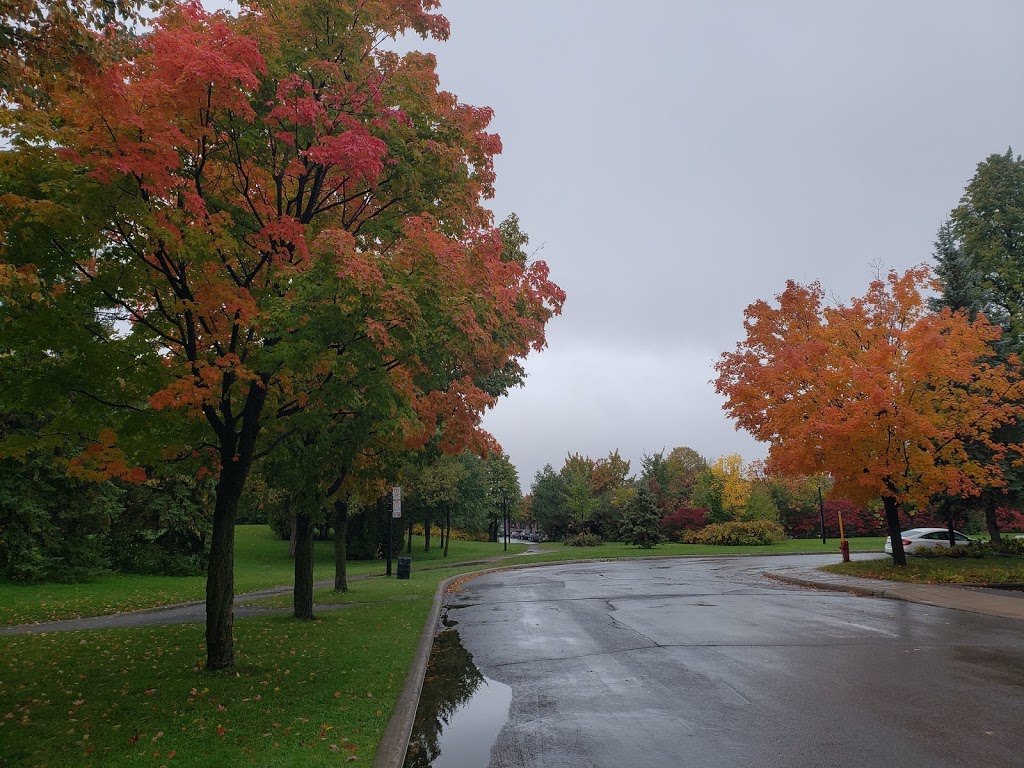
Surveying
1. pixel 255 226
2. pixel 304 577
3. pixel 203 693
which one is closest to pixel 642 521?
pixel 304 577

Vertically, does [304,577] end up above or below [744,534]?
above

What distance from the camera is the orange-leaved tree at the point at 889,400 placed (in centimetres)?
1862

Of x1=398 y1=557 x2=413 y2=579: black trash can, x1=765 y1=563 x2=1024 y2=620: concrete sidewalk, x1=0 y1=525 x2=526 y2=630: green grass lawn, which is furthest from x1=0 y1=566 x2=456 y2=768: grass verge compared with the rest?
x1=398 y1=557 x2=413 y2=579: black trash can

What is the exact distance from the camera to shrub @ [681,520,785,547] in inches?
1695

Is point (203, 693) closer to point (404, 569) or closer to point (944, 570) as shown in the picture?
point (404, 569)

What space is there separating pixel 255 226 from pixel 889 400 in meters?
17.5

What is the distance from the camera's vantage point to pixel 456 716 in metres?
6.64

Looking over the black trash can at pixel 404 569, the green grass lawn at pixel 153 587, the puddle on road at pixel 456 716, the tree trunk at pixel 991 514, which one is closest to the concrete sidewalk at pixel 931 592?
the tree trunk at pixel 991 514

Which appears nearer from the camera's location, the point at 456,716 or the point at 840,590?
the point at 456,716

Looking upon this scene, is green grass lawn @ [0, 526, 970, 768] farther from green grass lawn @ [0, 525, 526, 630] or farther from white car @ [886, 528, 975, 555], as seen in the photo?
white car @ [886, 528, 975, 555]

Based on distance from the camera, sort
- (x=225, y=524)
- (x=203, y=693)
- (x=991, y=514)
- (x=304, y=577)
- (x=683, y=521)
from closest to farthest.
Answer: (x=203, y=693) → (x=225, y=524) → (x=304, y=577) → (x=991, y=514) → (x=683, y=521)

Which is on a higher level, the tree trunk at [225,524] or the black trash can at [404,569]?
the tree trunk at [225,524]

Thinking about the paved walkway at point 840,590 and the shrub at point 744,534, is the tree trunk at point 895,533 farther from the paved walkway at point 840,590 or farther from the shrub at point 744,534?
the shrub at point 744,534

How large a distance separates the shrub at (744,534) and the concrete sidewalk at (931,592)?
23.0m
